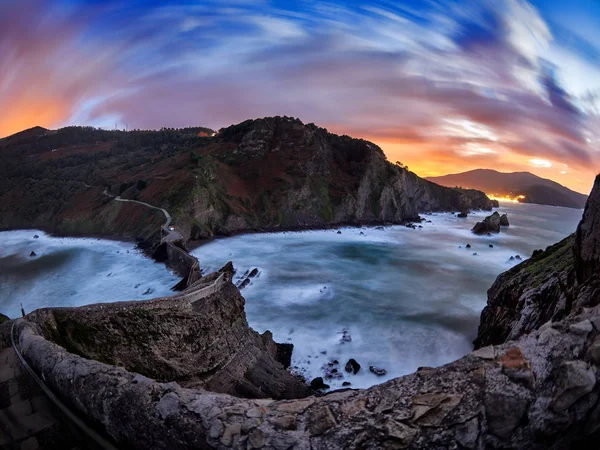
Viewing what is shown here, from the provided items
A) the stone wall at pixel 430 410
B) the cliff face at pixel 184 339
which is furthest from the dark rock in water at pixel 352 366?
the stone wall at pixel 430 410

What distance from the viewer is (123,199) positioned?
51281 millimetres

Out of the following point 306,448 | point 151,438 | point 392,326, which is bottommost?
point 392,326

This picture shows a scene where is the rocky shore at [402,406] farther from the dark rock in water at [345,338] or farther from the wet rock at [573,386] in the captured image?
the dark rock in water at [345,338]

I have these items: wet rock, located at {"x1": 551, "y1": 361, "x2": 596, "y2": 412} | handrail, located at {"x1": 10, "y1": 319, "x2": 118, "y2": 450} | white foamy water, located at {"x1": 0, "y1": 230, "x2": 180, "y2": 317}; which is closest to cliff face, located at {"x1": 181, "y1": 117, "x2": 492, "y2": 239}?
white foamy water, located at {"x1": 0, "y1": 230, "x2": 180, "y2": 317}

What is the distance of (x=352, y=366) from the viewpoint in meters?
14.5

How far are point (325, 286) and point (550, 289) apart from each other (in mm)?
19673

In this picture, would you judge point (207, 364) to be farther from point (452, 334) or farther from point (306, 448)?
point (452, 334)

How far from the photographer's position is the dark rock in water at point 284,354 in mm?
14381

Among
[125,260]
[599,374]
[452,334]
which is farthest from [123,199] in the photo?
[599,374]

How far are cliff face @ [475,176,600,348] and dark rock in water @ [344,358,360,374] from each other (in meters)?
5.26

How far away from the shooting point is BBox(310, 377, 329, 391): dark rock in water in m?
12.7

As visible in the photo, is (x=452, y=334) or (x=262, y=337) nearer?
(x=262, y=337)

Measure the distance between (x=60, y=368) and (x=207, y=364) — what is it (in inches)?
228

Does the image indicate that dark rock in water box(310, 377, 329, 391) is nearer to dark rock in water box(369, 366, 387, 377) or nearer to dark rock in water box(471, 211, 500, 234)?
dark rock in water box(369, 366, 387, 377)
